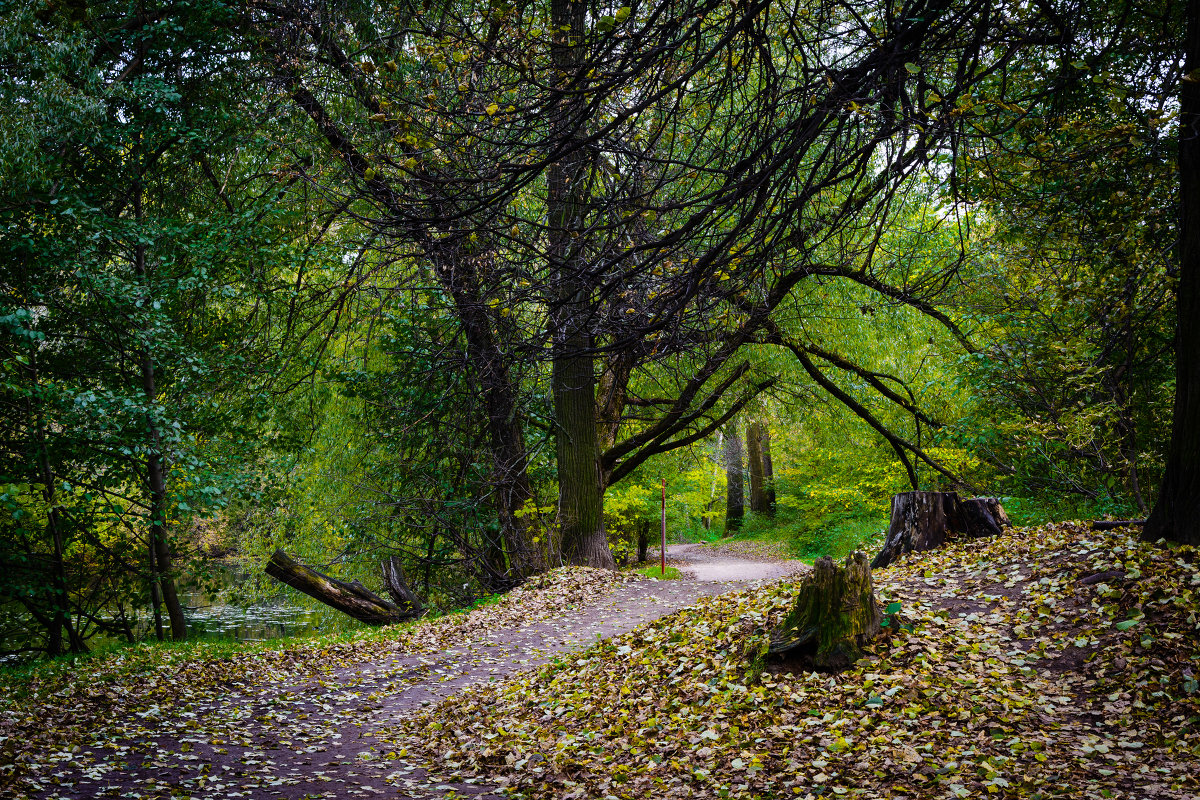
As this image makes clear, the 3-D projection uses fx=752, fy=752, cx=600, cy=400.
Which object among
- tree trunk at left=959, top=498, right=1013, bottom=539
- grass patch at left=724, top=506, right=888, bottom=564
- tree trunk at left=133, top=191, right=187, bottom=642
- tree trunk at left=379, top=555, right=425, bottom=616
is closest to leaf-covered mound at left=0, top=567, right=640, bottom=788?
tree trunk at left=133, top=191, right=187, bottom=642

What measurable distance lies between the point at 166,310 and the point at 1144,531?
10367mm

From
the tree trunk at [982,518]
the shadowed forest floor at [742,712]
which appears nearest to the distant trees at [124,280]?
the shadowed forest floor at [742,712]

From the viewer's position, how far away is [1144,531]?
5.68 m

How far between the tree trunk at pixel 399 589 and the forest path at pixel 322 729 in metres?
4.01

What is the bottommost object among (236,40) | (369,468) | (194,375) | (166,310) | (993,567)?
(993,567)

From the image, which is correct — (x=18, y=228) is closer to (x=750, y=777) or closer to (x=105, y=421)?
(x=105, y=421)

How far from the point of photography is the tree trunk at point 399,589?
12.8m

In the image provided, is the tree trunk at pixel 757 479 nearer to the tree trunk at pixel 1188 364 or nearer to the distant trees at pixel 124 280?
the distant trees at pixel 124 280

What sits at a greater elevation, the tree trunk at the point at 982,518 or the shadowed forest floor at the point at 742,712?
the tree trunk at the point at 982,518

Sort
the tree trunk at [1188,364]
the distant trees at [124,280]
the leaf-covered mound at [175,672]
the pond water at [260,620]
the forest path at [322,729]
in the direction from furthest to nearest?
the pond water at [260,620]
the distant trees at [124,280]
the leaf-covered mound at [175,672]
the tree trunk at [1188,364]
the forest path at [322,729]

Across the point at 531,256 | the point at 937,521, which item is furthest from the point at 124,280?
the point at 937,521

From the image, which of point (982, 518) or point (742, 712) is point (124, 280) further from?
point (982, 518)

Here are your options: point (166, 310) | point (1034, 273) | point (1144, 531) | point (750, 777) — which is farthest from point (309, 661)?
point (1034, 273)

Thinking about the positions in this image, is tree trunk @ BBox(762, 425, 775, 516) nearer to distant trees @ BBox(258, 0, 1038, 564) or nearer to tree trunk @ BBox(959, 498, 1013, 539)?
distant trees @ BBox(258, 0, 1038, 564)
